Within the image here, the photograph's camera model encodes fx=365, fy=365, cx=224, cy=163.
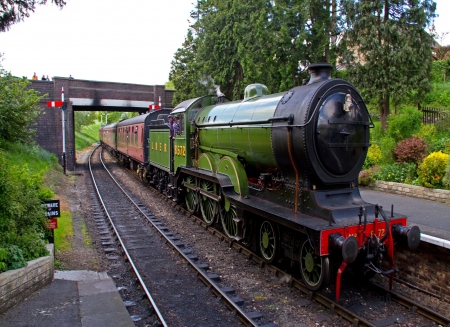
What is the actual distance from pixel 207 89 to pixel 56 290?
2010cm

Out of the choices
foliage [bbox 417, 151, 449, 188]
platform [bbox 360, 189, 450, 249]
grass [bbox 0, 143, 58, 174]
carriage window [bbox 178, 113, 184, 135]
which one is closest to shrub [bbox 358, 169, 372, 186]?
platform [bbox 360, 189, 450, 249]

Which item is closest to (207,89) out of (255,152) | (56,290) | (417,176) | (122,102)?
(122,102)

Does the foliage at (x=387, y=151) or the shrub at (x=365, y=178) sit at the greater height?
the foliage at (x=387, y=151)

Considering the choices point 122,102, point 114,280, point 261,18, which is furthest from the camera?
point 122,102

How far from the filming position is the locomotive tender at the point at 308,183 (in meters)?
5.56

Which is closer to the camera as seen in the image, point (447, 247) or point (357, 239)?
point (357, 239)

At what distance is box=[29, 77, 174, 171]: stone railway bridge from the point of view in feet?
79.0

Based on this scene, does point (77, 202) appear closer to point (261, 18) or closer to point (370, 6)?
point (261, 18)

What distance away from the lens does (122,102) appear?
27000mm

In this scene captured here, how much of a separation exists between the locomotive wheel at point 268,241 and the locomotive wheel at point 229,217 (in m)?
0.87

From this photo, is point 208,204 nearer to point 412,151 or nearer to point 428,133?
point 412,151

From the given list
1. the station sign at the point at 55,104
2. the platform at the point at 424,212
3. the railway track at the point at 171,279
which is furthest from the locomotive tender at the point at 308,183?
the station sign at the point at 55,104

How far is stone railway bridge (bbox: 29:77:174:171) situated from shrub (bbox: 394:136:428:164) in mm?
19644

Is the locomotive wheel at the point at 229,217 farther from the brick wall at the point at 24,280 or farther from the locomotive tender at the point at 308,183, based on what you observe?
the brick wall at the point at 24,280
